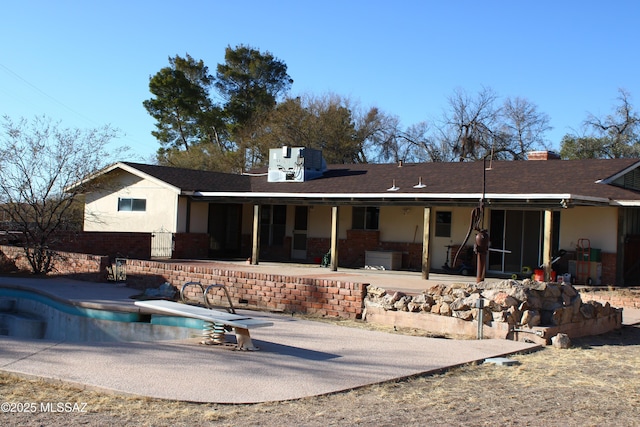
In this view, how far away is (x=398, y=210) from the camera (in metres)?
23.0

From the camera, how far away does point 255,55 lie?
5181cm

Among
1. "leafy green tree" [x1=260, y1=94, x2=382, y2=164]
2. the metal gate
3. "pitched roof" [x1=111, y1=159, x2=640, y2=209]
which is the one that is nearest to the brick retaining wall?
the metal gate

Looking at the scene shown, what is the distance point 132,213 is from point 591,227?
16458 millimetres

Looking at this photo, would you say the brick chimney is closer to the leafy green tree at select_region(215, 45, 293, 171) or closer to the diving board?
the diving board

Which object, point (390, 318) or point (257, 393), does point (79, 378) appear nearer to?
point (257, 393)

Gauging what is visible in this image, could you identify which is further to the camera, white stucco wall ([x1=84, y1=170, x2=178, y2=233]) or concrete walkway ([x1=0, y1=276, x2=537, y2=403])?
white stucco wall ([x1=84, y1=170, x2=178, y2=233])

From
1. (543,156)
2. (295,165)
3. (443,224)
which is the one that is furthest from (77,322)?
(543,156)

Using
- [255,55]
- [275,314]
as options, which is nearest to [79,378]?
[275,314]

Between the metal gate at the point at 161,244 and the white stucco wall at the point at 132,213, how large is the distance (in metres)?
0.34

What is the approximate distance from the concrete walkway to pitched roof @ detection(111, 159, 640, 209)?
9263 millimetres

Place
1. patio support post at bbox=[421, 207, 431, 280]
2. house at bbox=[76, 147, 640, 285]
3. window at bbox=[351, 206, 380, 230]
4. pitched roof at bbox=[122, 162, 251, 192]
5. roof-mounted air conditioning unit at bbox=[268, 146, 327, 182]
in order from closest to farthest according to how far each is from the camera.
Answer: house at bbox=[76, 147, 640, 285]
patio support post at bbox=[421, 207, 431, 280]
window at bbox=[351, 206, 380, 230]
pitched roof at bbox=[122, 162, 251, 192]
roof-mounted air conditioning unit at bbox=[268, 146, 327, 182]

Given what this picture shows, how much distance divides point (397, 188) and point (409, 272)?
273cm

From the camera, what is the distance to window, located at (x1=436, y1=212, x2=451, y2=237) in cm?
2193

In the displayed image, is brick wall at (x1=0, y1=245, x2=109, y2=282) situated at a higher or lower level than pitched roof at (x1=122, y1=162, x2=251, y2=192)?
lower
